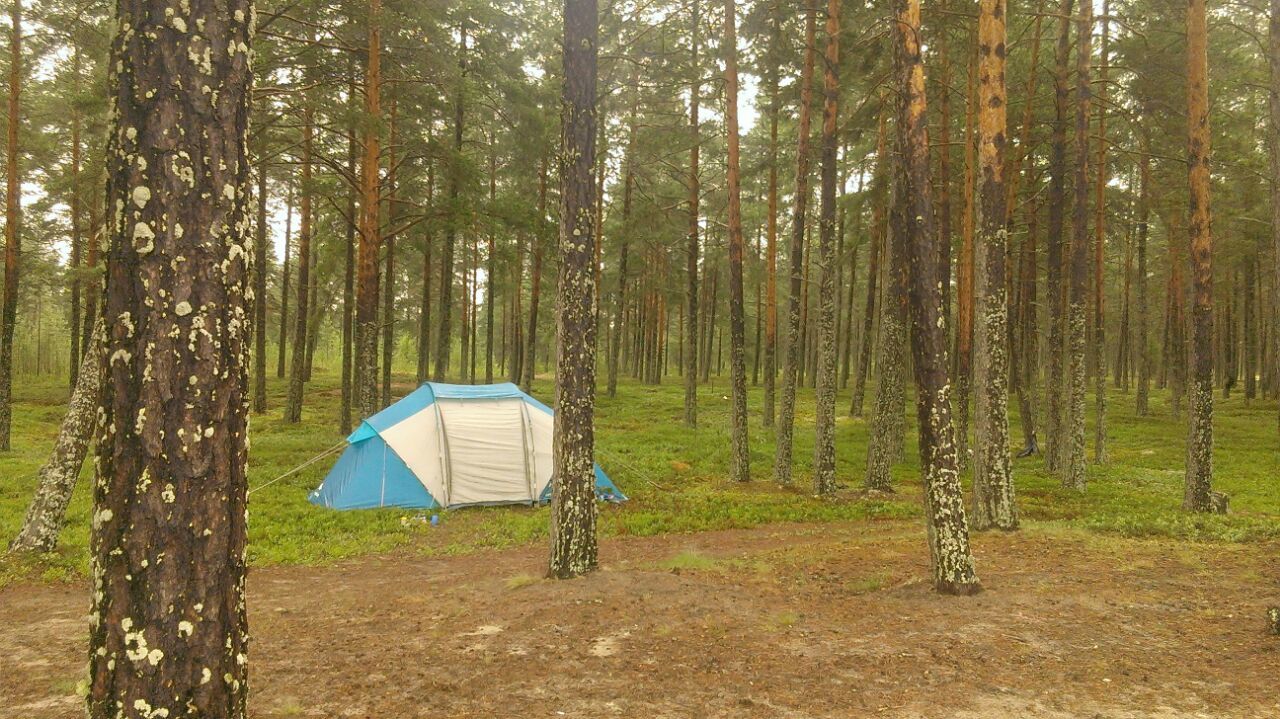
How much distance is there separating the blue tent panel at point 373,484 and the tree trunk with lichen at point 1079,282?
43.8 ft

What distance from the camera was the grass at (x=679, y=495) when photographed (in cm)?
1072

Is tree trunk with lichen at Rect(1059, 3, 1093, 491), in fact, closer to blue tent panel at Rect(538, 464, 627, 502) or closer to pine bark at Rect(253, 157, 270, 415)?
blue tent panel at Rect(538, 464, 627, 502)

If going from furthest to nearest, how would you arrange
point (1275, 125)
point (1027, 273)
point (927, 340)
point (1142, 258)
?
point (1142, 258)
point (1027, 273)
point (1275, 125)
point (927, 340)

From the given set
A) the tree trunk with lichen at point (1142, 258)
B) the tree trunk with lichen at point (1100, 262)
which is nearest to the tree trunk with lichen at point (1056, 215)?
the tree trunk with lichen at point (1100, 262)

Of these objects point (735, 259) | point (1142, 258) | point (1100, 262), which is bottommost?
point (735, 259)

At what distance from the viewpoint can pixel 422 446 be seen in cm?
1400

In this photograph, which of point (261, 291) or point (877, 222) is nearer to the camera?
point (877, 222)

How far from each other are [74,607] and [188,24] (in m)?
7.52

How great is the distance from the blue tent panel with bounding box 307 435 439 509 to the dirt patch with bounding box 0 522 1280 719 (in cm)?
390

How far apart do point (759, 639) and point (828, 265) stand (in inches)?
365

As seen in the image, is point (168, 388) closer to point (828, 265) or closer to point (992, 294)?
point (992, 294)

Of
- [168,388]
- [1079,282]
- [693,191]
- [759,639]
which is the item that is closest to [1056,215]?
[1079,282]

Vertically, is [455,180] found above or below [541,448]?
above

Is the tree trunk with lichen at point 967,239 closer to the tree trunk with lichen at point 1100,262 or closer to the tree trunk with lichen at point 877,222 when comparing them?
the tree trunk with lichen at point 877,222
